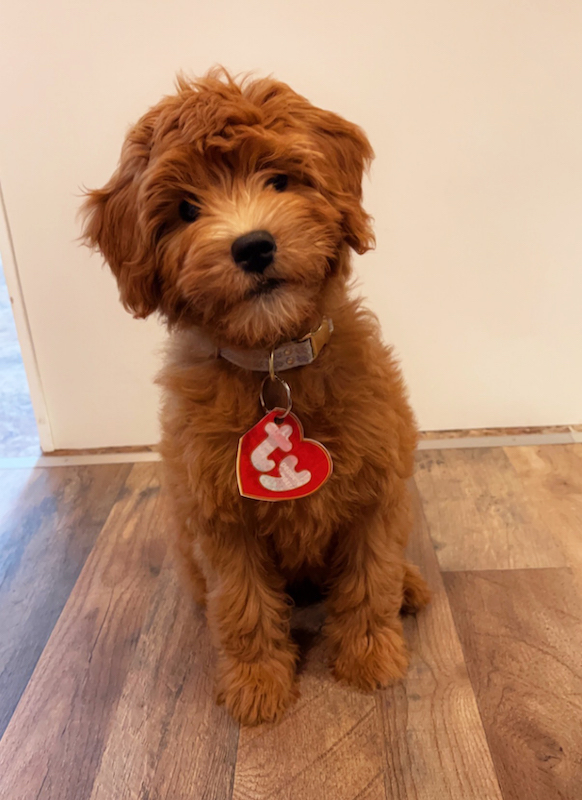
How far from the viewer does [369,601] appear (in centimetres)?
138

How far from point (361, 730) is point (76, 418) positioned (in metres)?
1.52

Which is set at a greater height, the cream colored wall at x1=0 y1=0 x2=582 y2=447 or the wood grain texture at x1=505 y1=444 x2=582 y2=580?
the cream colored wall at x1=0 y1=0 x2=582 y2=447

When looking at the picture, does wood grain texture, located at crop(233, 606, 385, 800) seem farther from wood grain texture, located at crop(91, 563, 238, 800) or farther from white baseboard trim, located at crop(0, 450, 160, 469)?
white baseboard trim, located at crop(0, 450, 160, 469)

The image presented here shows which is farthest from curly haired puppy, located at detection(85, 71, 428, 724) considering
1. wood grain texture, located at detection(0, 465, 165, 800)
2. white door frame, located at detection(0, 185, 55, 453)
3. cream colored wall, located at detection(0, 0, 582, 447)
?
white door frame, located at detection(0, 185, 55, 453)

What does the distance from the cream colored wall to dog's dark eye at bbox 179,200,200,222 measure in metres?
1.00

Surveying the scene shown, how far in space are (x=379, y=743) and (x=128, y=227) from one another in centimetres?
108

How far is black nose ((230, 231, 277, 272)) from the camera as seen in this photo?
3.22 feet

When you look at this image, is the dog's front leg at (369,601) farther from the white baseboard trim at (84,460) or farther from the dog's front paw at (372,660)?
the white baseboard trim at (84,460)

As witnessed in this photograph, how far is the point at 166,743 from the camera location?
130 cm

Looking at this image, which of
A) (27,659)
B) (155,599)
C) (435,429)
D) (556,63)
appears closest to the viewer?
(27,659)

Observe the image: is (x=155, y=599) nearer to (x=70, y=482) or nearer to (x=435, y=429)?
(x=70, y=482)

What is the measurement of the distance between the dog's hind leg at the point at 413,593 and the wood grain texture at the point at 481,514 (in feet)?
0.52

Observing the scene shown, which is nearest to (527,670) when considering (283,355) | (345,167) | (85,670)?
(283,355)

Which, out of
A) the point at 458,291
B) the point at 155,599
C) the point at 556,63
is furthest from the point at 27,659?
the point at 556,63
